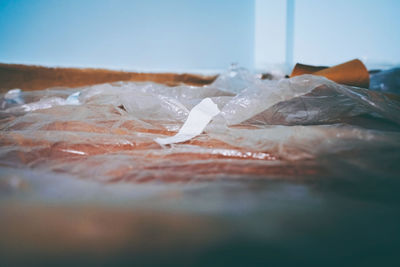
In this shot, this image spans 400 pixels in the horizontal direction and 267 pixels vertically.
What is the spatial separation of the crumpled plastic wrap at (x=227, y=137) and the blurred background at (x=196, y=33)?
4.66 ft

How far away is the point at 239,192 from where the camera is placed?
11.5 inches

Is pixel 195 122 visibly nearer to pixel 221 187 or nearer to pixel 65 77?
pixel 221 187

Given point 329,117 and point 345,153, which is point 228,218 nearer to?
point 345,153

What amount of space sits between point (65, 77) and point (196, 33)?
1316mm

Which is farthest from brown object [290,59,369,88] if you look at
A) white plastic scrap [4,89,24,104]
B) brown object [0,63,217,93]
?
white plastic scrap [4,89,24,104]

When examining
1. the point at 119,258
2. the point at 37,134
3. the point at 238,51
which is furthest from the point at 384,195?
the point at 238,51

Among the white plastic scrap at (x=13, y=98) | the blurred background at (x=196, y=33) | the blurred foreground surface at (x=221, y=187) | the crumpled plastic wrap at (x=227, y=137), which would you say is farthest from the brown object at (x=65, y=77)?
the blurred foreground surface at (x=221, y=187)

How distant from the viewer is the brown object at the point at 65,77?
1.48 m

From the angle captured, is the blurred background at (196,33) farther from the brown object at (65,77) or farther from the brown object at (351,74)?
the brown object at (351,74)

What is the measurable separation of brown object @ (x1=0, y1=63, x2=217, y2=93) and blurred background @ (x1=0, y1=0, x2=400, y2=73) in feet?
0.41

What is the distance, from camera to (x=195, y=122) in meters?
0.54

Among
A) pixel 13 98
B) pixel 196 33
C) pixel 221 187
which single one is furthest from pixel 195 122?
pixel 196 33

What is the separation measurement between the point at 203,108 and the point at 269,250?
1.40ft

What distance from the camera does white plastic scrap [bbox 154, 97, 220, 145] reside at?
19.1 inches
